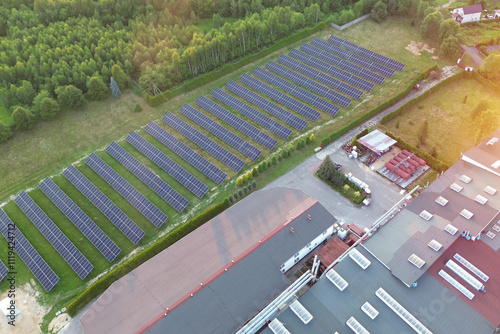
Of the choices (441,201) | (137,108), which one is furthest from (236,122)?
(441,201)

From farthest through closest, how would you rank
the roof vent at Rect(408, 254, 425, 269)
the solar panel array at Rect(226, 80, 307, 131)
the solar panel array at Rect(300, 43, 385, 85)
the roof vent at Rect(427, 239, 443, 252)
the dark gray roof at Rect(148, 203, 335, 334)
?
the solar panel array at Rect(300, 43, 385, 85) → the solar panel array at Rect(226, 80, 307, 131) → the roof vent at Rect(427, 239, 443, 252) → the roof vent at Rect(408, 254, 425, 269) → the dark gray roof at Rect(148, 203, 335, 334)

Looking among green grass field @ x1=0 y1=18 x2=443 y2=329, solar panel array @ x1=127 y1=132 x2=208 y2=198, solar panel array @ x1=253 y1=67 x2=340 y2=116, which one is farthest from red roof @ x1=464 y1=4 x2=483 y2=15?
solar panel array @ x1=127 y1=132 x2=208 y2=198

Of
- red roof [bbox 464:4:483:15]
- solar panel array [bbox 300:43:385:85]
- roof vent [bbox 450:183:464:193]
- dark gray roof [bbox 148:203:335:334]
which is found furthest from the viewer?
red roof [bbox 464:4:483:15]

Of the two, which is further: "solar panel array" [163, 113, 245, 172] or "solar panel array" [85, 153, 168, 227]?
"solar panel array" [163, 113, 245, 172]

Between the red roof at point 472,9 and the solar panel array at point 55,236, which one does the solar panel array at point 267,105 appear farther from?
the red roof at point 472,9

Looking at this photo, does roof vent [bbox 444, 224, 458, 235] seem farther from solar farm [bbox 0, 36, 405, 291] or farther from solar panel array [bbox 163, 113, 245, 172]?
solar panel array [bbox 163, 113, 245, 172]

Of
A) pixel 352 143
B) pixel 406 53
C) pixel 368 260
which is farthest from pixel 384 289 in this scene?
pixel 406 53

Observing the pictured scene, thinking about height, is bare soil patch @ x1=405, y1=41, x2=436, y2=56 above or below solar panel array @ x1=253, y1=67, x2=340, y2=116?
above

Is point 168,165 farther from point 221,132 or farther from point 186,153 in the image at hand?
point 221,132
